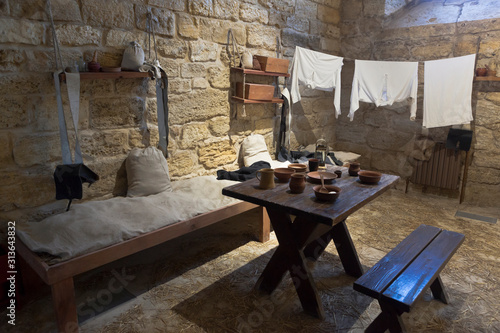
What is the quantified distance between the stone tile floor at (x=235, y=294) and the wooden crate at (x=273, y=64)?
162 cm

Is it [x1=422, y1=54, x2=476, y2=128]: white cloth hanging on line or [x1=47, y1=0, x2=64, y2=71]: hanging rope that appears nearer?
[x1=47, y1=0, x2=64, y2=71]: hanging rope

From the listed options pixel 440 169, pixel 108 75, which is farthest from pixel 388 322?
pixel 440 169

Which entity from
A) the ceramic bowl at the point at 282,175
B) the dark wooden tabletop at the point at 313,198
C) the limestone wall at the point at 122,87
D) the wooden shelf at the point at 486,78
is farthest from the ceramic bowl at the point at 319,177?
the wooden shelf at the point at 486,78

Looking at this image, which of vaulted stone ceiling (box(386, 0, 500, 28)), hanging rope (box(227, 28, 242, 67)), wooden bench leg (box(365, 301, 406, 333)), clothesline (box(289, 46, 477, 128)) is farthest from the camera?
vaulted stone ceiling (box(386, 0, 500, 28))

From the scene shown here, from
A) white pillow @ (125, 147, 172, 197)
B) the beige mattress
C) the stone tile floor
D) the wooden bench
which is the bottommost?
the stone tile floor

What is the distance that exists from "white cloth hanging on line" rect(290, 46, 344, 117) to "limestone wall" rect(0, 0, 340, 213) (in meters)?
0.28

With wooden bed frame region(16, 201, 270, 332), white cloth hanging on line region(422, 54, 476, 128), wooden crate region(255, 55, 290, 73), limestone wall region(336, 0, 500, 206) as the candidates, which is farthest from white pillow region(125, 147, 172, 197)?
limestone wall region(336, 0, 500, 206)

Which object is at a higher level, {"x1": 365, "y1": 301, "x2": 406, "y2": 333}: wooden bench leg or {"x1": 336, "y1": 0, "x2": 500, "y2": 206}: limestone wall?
{"x1": 336, "y1": 0, "x2": 500, "y2": 206}: limestone wall

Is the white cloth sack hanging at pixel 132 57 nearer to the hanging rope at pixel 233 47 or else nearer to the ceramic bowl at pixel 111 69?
the ceramic bowl at pixel 111 69

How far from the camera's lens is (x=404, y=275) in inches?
69.1

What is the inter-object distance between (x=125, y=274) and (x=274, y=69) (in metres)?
2.36

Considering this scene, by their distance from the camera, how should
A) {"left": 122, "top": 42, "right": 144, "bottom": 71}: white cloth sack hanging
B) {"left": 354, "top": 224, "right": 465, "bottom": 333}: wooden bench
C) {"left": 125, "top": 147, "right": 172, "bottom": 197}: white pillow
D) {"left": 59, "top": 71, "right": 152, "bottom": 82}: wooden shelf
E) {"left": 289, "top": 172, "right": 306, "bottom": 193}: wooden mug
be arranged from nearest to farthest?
{"left": 354, "top": 224, "right": 465, "bottom": 333}: wooden bench → {"left": 289, "top": 172, "right": 306, "bottom": 193}: wooden mug → {"left": 59, "top": 71, "right": 152, "bottom": 82}: wooden shelf → {"left": 122, "top": 42, "right": 144, "bottom": 71}: white cloth sack hanging → {"left": 125, "top": 147, "right": 172, "bottom": 197}: white pillow

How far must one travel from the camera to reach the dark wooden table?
73.8 inches

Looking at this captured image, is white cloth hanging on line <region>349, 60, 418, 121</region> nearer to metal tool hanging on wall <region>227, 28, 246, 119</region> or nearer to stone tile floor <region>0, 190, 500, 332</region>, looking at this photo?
metal tool hanging on wall <region>227, 28, 246, 119</region>
